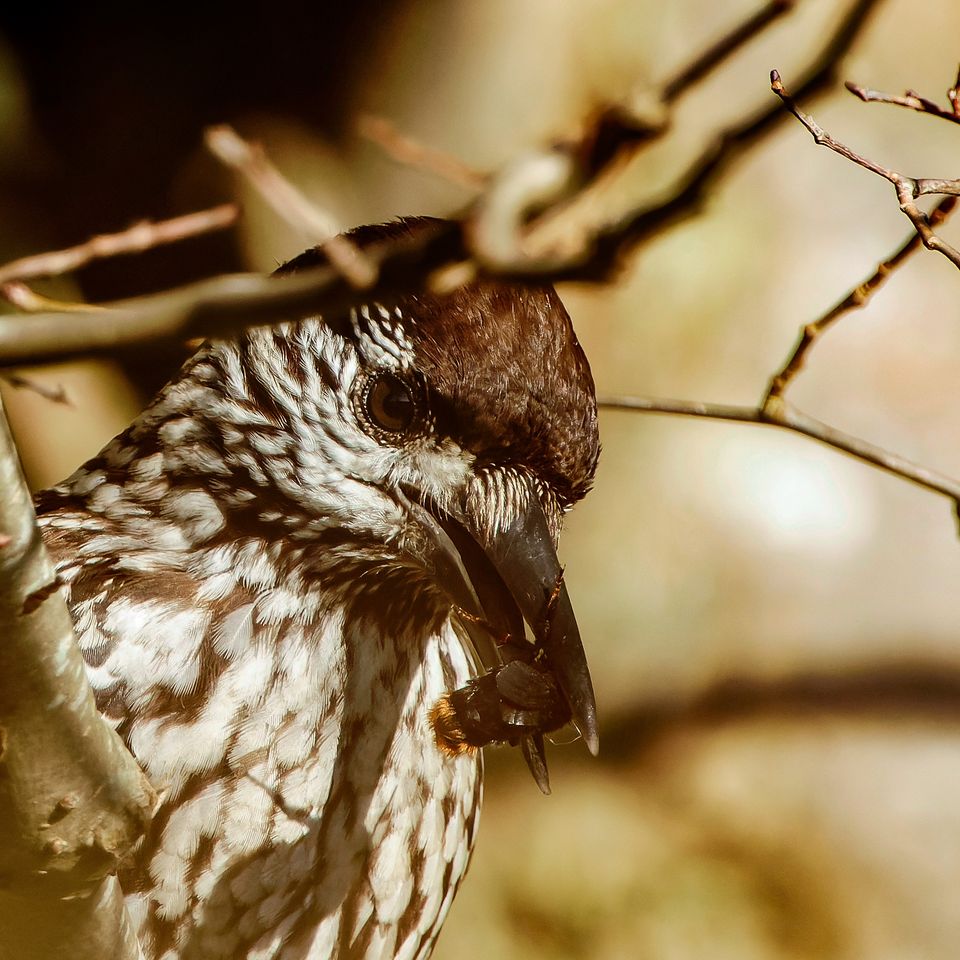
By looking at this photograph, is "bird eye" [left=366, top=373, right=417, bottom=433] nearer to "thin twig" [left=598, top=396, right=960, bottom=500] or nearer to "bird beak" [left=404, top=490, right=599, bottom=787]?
"bird beak" [left=404, top=490, right=599, bottom=787]

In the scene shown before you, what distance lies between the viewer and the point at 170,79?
3.69m

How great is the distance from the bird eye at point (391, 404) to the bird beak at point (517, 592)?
12cm

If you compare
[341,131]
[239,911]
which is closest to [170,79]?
[341,131]

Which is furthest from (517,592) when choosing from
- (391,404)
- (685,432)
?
(685,432)

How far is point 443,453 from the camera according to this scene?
6.26 feet

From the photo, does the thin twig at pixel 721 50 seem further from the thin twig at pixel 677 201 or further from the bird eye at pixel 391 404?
the bird eye at pixel 391 404

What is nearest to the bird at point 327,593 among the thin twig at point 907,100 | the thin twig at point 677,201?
the thin twig at point 907,100

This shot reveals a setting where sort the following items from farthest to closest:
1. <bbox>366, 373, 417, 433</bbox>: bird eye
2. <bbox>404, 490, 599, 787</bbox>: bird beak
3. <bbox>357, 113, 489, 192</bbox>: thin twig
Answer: <bbox>366, 373, 417, 433</bbox>: bird eye < <bbox>404, 490, 599, 787</bbox>: bird beak < <bbox>357, 113, 489, 192</bbox>: thin twig

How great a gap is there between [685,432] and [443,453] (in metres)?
2.03

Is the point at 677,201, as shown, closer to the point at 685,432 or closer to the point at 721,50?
the point at 721,50

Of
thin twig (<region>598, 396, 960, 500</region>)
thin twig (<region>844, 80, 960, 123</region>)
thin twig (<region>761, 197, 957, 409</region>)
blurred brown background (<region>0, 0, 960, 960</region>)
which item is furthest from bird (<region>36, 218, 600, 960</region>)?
blurred brown background (<region>0, 0, 960, 960</region>)

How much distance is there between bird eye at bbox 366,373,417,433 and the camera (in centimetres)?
193

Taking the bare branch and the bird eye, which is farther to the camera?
the bare branch

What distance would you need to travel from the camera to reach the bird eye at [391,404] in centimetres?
193
